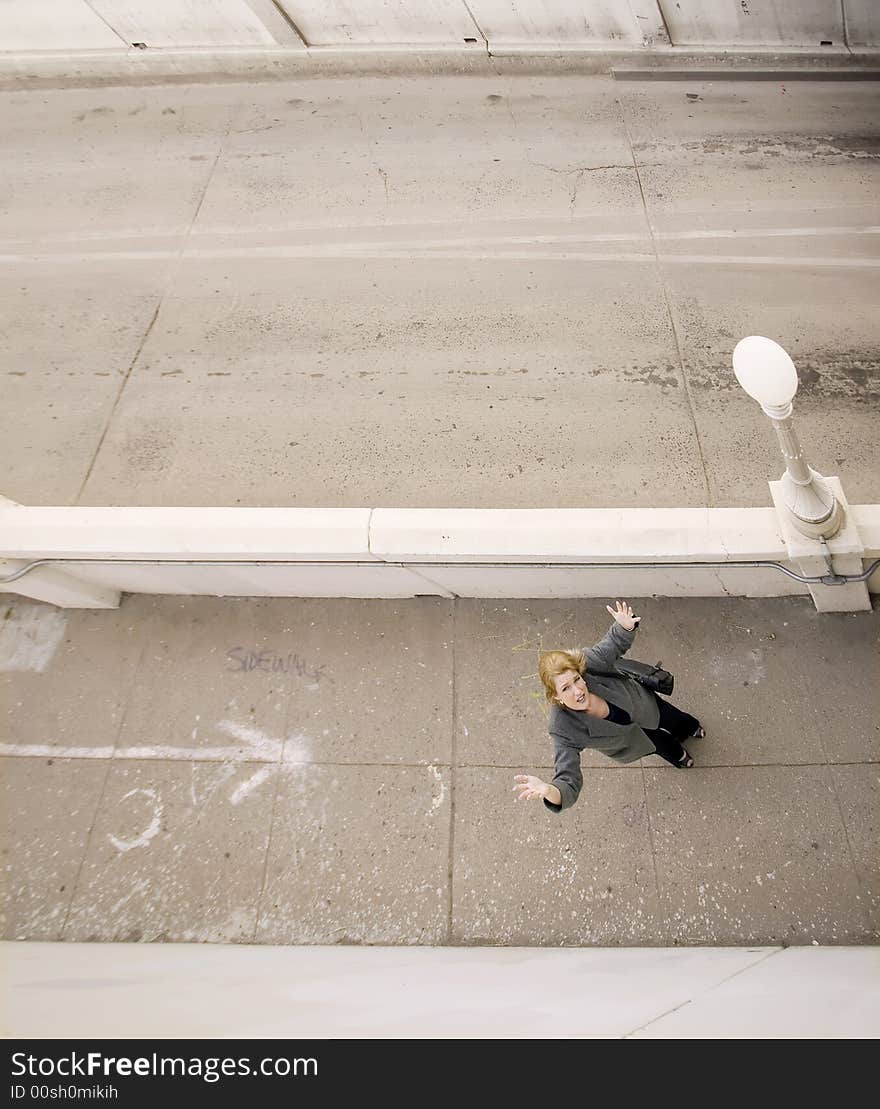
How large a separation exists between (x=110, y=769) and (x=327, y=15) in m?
→ 10.3

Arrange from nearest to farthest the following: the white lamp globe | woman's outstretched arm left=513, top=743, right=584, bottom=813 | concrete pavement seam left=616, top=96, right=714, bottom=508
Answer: the white lamp globe → woman's outstretched arm left=513, top=743, right=584, bottom=813 → concrete pavement seam left=616, top=96, right=714, bottom=508

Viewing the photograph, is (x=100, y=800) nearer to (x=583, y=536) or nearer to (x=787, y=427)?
(x=583, y=536)

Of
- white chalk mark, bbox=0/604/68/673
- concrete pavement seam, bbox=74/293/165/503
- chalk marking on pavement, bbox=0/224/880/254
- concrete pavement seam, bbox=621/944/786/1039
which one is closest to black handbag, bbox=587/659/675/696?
concrete pavement seam, bbox=621/944/786/1039

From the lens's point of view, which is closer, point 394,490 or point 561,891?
point 561,891

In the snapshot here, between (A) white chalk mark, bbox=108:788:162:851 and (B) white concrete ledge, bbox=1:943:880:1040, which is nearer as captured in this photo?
(B) white concrete ledge, bbox=1:943:880:1040

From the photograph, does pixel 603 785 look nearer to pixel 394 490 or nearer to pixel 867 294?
pixel 394 490

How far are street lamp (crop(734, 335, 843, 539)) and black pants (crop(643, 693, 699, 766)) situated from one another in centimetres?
131

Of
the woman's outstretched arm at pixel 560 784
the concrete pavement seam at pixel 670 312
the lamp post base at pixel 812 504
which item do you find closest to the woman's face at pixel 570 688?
the woman's outstretched arm at pixel 560 784

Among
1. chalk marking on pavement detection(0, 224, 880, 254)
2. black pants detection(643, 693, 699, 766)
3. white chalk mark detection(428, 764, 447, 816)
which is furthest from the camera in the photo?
chalk marking on pavement detection(0, 224, 880, 254)

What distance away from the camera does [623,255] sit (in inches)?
293

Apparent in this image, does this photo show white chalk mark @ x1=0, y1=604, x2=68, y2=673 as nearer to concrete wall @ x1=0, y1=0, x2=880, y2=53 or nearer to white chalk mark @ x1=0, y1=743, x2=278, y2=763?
white chalk mark @ x1=0, y1=743, x2=278, y2=763

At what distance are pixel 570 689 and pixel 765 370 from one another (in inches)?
64.9

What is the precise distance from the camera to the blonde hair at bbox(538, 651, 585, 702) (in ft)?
10.8
